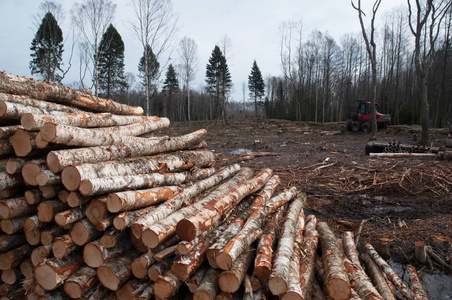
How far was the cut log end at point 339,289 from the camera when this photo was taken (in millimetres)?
2500

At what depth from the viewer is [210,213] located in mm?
3268

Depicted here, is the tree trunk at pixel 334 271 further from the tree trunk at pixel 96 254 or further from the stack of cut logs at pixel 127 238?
the tree trunk at pixel 96 254

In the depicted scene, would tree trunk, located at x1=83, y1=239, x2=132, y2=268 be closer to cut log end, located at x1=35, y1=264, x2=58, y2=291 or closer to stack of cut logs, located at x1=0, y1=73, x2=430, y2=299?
stack of cut logs, located at x1=0, y1=73, x2=430, y2=299

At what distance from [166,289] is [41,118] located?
106 inches

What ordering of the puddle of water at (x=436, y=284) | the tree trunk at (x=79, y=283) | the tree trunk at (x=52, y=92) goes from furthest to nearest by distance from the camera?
the tree trunk at (x=52, y=92) < the puddle of water at (x=436, y=284) < the tree trunk at (x=79, y=283)

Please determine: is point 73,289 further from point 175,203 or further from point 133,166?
point 133,166

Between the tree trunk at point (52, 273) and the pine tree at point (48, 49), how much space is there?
23.2m

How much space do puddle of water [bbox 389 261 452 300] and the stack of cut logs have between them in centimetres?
38

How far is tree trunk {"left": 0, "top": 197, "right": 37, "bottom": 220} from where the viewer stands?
10.5ft

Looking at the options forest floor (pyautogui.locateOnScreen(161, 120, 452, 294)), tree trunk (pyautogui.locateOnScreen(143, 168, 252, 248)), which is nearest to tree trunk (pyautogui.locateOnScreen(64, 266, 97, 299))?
tree trunk (pyautogui.locateOnScreen(143, 168, 252, 248))

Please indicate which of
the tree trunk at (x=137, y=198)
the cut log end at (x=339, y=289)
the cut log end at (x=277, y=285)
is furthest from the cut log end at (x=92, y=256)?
the cut log end at (x=339, y=289)

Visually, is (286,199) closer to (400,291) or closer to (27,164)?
(400,291)

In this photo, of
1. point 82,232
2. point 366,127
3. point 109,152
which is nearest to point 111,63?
point 366,127

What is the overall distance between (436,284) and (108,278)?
13.6 ft
